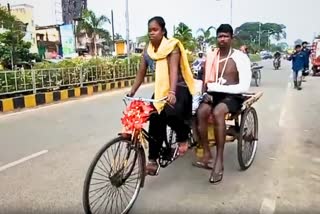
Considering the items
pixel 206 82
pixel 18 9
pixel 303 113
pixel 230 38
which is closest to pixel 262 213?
pixel 206 82

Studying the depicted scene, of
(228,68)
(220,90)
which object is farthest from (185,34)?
Result: (220,90)

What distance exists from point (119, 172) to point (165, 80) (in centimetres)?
98

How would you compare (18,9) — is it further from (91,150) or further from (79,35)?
(91,150)

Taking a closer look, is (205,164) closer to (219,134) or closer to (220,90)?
(219,134)

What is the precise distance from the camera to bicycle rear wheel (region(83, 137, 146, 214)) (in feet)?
9.91

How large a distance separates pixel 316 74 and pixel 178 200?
21016 mm

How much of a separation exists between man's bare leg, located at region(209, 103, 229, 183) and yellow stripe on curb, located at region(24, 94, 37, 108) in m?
7.53

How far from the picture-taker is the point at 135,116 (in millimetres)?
3258

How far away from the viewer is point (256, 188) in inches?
151

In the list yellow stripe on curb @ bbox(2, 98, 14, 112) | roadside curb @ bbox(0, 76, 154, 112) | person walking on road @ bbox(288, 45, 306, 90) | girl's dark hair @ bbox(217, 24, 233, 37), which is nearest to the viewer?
girl's dark hair @ bbox(217, 24, 233, 37)

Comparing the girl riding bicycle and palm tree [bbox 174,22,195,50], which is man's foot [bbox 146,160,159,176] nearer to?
the girl riding bicycle

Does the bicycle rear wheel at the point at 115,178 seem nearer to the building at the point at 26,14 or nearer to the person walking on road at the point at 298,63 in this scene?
the person walking on road at the point at 298,63

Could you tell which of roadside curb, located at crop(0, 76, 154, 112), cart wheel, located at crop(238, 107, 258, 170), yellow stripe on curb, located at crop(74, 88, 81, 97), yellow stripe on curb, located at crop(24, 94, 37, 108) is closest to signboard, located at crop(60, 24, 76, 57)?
roadside curb, located at crop(0, 76, 154, 112)

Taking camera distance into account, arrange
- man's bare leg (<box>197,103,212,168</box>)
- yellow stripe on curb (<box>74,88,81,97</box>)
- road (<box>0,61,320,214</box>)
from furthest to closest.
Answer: yellow stripe on curb (<box>74,88,81,97</box>) → man's bare leg (<box>197,103,212,168</box>) → road (<box>0,61,320,214</box>)
